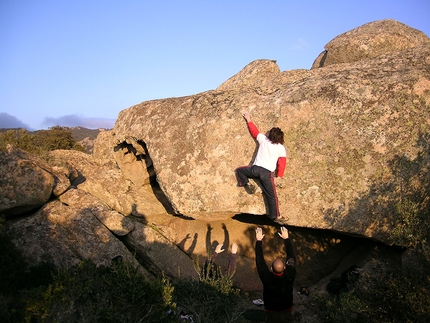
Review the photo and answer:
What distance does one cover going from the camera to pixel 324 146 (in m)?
8.20

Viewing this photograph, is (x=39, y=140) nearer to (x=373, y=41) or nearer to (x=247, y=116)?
Answer: (x=247, y=116)

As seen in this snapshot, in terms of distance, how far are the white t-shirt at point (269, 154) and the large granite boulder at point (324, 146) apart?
45 cm

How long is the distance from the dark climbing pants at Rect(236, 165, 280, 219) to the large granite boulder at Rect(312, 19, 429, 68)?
6.36 m

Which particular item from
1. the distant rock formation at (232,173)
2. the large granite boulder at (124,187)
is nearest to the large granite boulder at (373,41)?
the distant rock formation at (232,173)

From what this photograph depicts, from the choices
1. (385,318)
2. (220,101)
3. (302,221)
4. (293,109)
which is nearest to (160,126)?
(220,101)

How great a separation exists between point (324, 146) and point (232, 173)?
7.32 feet

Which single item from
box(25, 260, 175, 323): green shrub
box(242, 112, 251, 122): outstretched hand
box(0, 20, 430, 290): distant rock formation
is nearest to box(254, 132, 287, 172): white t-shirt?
box(0, 20, 430, 290): distant rock formation

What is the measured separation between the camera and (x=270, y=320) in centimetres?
583

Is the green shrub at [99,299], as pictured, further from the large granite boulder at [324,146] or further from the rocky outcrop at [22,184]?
the rocky outcrop at [22,184]

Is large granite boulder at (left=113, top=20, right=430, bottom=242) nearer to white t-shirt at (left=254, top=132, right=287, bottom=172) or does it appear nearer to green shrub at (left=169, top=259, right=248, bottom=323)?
white t-shirt at (left=254, top=132, right=287, bottom=172)

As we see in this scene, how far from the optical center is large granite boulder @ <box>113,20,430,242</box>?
25.7 feet

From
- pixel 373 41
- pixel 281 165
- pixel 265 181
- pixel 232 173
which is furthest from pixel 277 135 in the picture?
pixel 373 41

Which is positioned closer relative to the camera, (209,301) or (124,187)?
(209,301)

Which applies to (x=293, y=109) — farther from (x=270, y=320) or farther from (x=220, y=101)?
(x=270, y=320)
